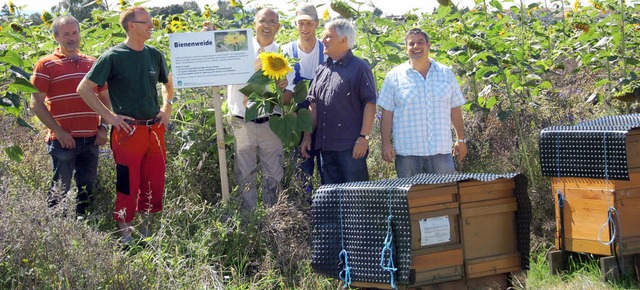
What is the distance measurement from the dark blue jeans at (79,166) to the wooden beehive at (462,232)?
2.47 meters

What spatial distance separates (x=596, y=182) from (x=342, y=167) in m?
1.82

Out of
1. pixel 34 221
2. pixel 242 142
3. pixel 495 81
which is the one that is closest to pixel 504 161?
pixel 495 81

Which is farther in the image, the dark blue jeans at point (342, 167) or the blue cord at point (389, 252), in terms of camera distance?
the dark blue jeans at point (342, 167)

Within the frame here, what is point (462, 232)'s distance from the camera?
5.74 metres

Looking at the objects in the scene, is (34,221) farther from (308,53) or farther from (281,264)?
(308,53)

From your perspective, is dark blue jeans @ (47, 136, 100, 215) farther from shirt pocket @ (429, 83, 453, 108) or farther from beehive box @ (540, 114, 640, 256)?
beehive box @ (540, 114, 640, 256)

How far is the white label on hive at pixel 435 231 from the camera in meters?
5.58

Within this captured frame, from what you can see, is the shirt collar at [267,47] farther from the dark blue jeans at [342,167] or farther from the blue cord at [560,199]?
the blue cord at [560,199]

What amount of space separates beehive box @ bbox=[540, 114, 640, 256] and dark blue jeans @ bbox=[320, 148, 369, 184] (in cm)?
132

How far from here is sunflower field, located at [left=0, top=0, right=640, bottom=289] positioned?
529 cm

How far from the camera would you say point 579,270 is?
6637mm

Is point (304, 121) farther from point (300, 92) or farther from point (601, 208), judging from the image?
point (601, 208)

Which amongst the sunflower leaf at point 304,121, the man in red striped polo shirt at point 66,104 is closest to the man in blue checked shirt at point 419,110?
the sunflower leaf at point 304,121

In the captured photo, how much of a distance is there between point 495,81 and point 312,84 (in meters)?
1.65
